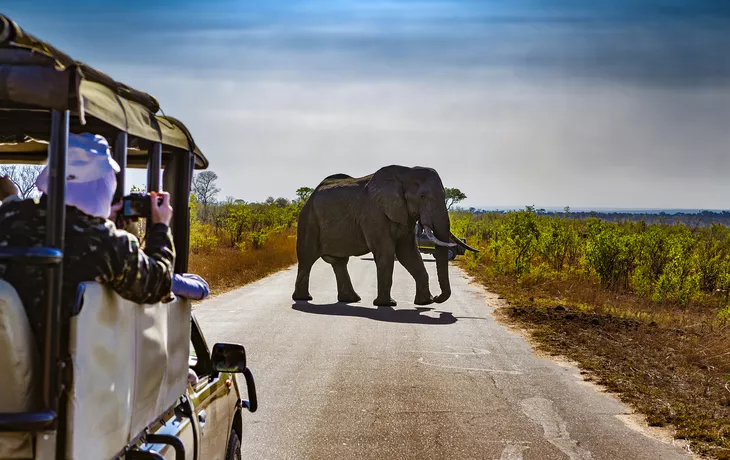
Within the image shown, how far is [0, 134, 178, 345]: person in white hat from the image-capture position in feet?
9.26

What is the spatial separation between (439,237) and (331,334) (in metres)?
5.13

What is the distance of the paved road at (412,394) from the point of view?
6996 millimetres

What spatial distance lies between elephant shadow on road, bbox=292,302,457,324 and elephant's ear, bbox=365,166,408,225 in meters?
2.13

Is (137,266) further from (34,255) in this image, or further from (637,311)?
(637,311)

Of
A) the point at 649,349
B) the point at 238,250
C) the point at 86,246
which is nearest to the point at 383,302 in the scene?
the point at 649,349

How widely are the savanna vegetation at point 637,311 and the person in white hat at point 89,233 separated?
569cm

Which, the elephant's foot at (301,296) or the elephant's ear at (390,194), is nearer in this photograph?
the elephant's foot at (301,296)

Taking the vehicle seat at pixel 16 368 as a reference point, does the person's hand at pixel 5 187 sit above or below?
above

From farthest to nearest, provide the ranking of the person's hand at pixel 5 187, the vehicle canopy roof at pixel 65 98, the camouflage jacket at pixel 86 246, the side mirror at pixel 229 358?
the person's hand at pixel 5 187
the side mirror at pixel 229 358
the camouflage jacket at pixel 86 246
the vehicle canopy roof at pixel 65 98

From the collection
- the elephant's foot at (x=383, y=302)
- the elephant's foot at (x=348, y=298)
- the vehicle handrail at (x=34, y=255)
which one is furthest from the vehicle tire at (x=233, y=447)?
the elephant's foot at (x=348, y=298)

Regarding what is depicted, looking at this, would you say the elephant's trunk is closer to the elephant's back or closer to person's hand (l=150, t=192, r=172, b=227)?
the elephant's back

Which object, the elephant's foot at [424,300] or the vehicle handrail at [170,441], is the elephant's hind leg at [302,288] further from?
the vehicle handrail at [170,441]

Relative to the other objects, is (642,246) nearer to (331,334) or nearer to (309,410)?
(331,334)

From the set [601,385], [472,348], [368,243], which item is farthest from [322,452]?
[368,243]
